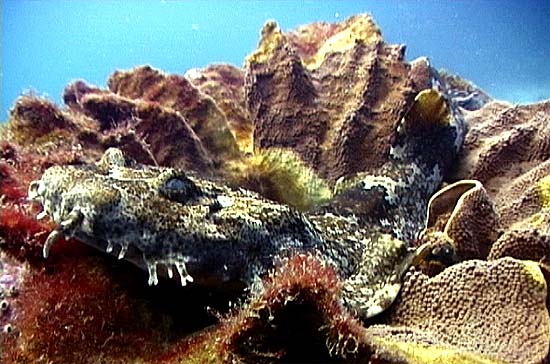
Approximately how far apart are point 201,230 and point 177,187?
253 millimetres

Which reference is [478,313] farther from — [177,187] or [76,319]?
[76,319]

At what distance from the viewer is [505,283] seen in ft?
9.66

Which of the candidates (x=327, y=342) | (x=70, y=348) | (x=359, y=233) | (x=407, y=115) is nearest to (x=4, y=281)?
(x=70, y=348)

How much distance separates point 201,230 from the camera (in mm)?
2629

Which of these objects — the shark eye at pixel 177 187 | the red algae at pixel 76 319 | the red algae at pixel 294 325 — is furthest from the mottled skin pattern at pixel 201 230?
the red algae at pixel 294 325

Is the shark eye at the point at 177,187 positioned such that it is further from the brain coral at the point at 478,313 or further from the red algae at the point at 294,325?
the brain coral at the point at 478,313

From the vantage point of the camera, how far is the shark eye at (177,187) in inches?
105

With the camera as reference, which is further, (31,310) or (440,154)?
(440,154)

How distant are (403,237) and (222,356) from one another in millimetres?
2614

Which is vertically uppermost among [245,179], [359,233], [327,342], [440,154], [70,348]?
[440,154]

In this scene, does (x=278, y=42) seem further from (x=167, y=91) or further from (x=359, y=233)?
(x=359, y=233)

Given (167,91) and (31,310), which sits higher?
(167,91)

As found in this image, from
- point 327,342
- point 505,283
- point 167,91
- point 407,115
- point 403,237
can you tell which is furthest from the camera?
point 167,91

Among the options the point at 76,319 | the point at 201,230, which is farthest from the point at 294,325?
the point at 76,319
